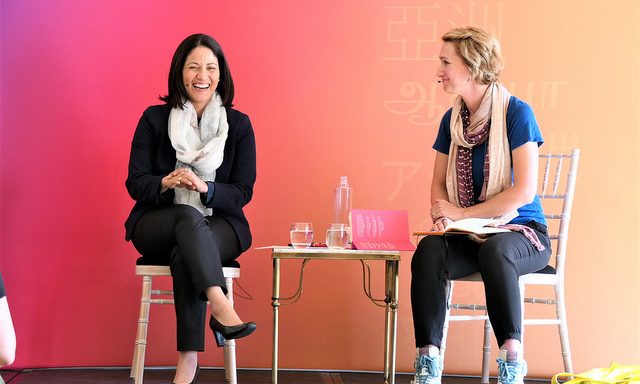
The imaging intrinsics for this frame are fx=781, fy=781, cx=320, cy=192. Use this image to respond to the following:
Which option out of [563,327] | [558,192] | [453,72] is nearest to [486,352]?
[563,327]

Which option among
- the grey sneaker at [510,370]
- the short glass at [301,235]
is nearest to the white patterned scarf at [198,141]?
the short glass at [301,235]

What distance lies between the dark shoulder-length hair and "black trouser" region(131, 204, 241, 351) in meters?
0.45

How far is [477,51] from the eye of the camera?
257 centimetres

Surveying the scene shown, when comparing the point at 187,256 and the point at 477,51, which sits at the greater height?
the point at 477,51

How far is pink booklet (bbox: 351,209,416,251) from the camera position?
8.23ft

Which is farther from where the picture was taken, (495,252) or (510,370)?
(495,252)

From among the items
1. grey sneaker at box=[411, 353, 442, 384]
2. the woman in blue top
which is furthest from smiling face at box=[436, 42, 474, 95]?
grey sneaker at box=[411, 353, 442, 384]

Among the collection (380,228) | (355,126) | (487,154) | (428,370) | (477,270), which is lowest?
(428,370)

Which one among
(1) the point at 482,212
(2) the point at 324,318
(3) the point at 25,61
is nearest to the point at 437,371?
(1) the point at 482,212

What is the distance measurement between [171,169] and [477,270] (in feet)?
3.62

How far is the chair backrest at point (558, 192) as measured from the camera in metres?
2.83

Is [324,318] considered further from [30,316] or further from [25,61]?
[25,61]

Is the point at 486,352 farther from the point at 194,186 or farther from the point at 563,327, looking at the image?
→ the point at 194,186

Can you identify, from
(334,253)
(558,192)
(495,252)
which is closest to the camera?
(495,252)
